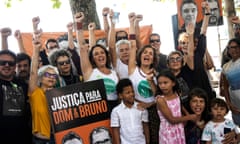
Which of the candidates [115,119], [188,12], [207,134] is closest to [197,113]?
[207,134]

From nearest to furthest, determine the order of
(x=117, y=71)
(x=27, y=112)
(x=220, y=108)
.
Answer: (x=27, y=112)
(x=220, y=108)
(x=117, y=71)

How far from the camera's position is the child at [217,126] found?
14.7 feet

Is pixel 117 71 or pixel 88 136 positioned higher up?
pixel 117 71

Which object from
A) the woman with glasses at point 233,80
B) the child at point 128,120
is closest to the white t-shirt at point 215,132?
the child at point 128,120

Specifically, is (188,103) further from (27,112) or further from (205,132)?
(27,112)

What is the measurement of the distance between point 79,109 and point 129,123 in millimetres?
591

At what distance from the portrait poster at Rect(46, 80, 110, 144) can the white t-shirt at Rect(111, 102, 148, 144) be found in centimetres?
13

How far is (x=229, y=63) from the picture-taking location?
5.67 meters

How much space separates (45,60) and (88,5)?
1699mm

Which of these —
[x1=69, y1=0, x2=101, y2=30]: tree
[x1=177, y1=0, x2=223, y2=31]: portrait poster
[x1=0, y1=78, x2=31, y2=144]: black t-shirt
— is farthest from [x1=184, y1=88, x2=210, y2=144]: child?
[x1=69, y1=0, x2=101, y2=30]: tree

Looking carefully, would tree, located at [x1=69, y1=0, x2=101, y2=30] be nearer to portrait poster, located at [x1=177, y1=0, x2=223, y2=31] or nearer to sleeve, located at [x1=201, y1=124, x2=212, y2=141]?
portrait poster, located at [x1=177, y1=0, x2=223, y2=31]

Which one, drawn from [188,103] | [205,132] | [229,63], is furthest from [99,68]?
[229,63]

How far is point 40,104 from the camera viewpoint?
13.9ft

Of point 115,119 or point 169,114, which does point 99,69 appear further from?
point 169,114
